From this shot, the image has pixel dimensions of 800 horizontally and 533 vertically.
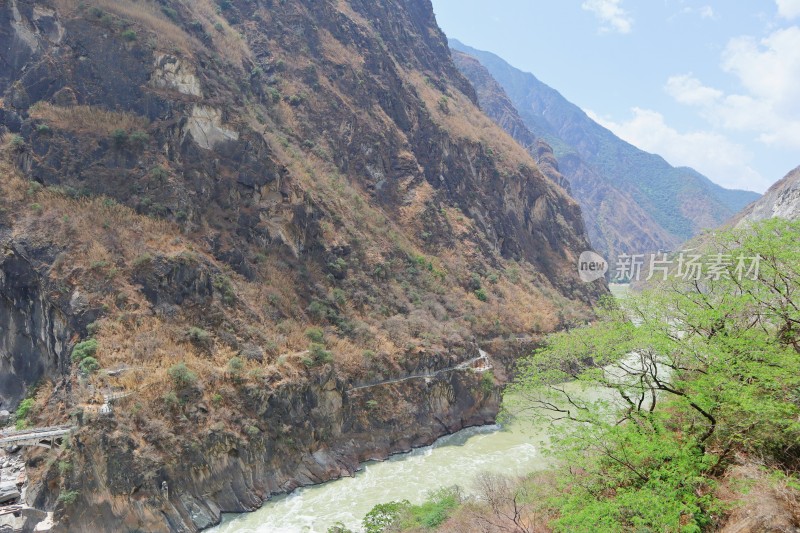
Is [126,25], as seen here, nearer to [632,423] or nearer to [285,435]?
[285,435]

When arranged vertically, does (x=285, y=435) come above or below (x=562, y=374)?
below

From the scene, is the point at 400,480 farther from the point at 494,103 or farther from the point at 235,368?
the point at 494,103

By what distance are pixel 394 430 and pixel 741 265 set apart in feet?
70.5

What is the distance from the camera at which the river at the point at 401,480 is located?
21250mm

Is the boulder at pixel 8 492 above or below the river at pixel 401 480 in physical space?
above

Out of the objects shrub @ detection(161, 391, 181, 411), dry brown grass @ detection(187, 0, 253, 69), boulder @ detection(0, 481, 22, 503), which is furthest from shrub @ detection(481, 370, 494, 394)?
dry brown grass @ detection(187, 0, 253, 69)

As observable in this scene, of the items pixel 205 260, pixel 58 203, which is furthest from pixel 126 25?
pixel 205 260

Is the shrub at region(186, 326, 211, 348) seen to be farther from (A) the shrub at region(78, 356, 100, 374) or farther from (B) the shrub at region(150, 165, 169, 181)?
(B) the shrub at region(150, 165, 169, 181)

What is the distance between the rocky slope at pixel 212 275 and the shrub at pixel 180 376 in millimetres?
100

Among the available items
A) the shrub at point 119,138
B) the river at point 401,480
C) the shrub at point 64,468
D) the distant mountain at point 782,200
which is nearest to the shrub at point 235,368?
the river at point 401,480

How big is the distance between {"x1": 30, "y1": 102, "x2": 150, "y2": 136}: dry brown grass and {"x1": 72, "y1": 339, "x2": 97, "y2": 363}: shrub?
15617 millimetres

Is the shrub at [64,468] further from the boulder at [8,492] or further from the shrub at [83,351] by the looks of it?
the shrub at [83,351]

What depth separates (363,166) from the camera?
5041 cm

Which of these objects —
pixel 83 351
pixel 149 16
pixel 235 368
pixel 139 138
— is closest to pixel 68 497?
pixel 83 351
